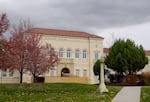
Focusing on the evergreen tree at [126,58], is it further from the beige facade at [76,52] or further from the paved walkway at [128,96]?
the paved walkway at [128,96]

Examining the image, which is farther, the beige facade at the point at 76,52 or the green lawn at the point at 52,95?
the beige facade at the point at 76,52

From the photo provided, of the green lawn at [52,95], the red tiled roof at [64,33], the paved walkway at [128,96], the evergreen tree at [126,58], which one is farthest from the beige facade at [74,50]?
the paved walkway at [128,96]

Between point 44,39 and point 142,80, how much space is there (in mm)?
29758

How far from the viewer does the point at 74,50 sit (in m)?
74.9

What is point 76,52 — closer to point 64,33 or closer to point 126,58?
→ point 64,33

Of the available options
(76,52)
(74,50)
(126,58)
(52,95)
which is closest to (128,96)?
(52,95)

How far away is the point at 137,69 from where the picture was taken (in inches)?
2185

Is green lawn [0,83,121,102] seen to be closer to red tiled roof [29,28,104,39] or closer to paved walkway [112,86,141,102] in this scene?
paved walkway [112,86,141,102]

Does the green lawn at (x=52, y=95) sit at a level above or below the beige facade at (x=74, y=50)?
below

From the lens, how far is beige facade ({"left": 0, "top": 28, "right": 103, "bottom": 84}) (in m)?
72.5

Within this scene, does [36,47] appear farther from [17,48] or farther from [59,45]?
[59,45]

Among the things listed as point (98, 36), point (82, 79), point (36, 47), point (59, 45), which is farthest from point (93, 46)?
point (36, 47)

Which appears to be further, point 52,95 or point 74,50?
point 74,50

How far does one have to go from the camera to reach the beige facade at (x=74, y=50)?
7250cm
